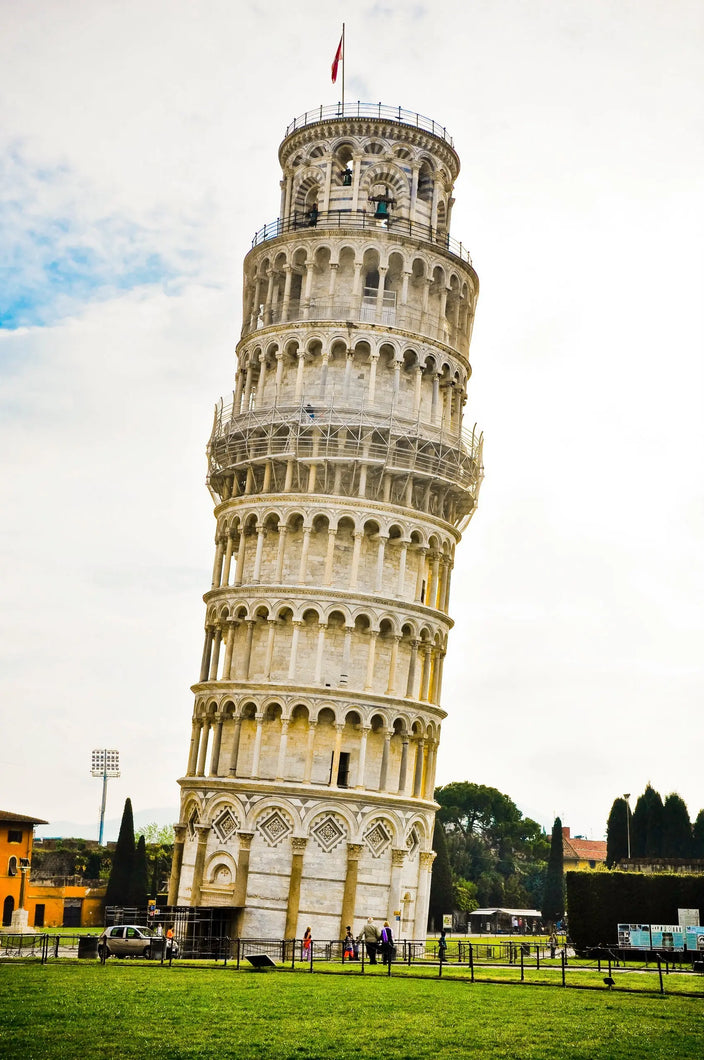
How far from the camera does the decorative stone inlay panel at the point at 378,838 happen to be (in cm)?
5138

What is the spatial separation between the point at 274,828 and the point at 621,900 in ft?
59.8

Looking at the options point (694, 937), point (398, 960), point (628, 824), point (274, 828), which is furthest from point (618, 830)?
point (398, 960)

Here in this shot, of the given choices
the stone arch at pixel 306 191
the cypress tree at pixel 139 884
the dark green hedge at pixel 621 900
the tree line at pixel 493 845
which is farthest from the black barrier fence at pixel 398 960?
the tree line at pixel 493 845

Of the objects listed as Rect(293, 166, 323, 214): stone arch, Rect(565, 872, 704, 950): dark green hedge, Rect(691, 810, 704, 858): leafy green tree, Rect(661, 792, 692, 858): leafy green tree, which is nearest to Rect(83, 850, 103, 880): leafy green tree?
Rect(661, 792, 692, 858): leafy green tree

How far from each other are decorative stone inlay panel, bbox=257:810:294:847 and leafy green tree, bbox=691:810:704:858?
147 feet

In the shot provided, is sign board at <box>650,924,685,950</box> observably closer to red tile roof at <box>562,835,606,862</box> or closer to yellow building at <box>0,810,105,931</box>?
yellow building at <box>0,810,105,931</box>

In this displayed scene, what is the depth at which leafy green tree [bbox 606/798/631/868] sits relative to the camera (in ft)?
300

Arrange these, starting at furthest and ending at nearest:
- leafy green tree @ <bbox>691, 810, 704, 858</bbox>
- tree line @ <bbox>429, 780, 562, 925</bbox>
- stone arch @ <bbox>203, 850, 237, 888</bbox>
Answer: tree line @ <bbox>429, 780, 562, 925</bbox>, leafy green tree @ <bbox>691, 810, 704, 858</bbox>, stone arch @ <bbox>203, 850, 237, 888</bbox>

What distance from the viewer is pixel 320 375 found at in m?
56.3

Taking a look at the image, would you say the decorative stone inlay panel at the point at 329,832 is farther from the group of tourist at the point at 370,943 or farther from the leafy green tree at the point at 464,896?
the leafy green tree at the point at 464,896

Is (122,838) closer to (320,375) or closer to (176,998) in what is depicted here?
(320,375)

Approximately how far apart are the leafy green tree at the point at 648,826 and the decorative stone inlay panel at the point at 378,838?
134ft

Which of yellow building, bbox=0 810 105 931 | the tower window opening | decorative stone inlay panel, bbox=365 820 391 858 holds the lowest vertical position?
yellow building, bbox=0 810 105 931

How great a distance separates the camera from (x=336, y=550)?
53875 mm
